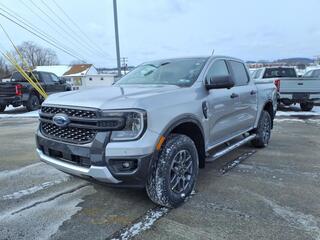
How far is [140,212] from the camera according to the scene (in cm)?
343

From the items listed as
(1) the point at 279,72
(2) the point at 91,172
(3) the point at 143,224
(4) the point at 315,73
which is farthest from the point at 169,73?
(4) the point at 315,73

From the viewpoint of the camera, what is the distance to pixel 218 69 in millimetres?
4684

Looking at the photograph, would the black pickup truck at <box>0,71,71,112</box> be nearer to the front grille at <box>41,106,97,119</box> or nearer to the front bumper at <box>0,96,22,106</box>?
the front bumper at <box>0,96,22,106</box>

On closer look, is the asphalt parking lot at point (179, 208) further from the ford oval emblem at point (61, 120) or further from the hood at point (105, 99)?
the hood at point (105, 99)

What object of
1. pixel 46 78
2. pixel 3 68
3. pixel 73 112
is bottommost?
pixel 73 112

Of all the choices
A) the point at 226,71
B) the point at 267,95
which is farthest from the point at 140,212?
the point at 267,95

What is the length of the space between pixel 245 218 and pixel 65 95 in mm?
2442

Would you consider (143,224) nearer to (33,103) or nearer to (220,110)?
(220,110)

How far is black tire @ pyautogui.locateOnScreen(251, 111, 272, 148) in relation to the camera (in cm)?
611

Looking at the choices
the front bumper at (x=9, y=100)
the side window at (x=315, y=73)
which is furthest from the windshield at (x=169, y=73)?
the side window at (x=315, y=73)

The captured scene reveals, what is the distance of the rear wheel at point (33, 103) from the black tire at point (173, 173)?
12114 mm

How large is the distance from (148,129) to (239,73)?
9.77 ft

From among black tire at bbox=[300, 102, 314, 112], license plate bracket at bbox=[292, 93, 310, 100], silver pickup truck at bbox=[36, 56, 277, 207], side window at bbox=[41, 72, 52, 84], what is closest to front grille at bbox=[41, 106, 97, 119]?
silver pickup truck at bbox=[36, 56, 277, 207]

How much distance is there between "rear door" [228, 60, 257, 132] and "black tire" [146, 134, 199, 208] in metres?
1.56
